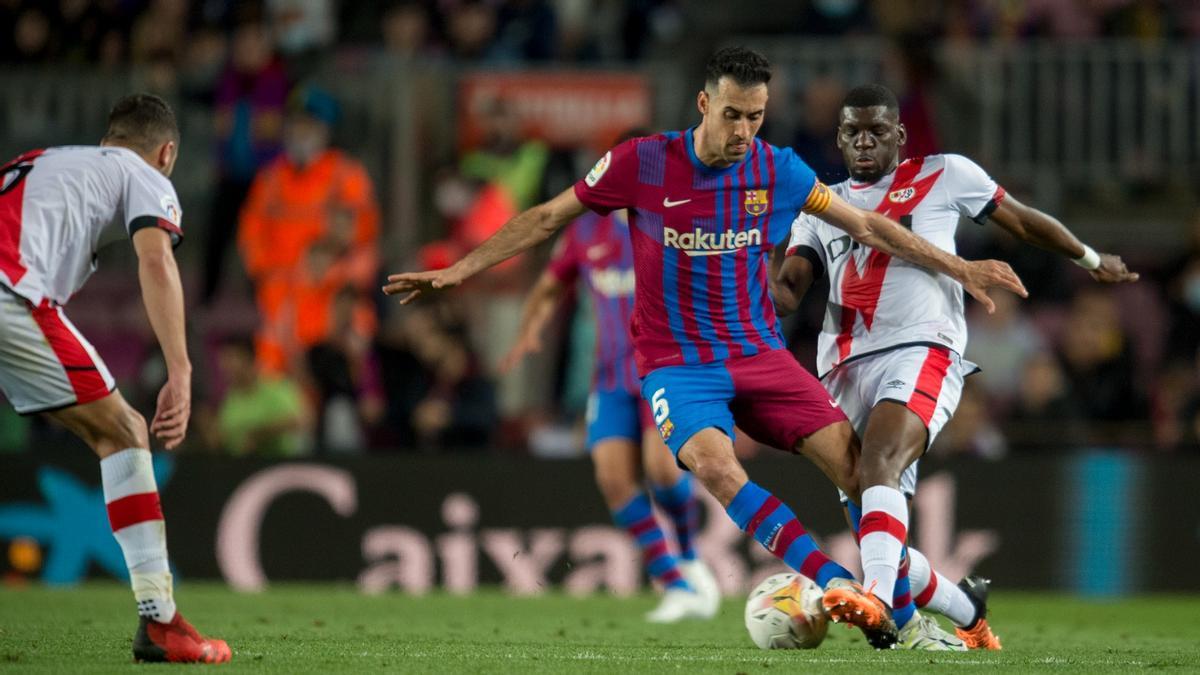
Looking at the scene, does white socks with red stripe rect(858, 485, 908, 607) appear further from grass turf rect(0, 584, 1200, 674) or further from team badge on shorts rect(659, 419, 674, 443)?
team badge on shorts rect(659, 419, 674, 443)

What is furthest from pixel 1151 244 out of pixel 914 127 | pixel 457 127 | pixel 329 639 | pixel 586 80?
pixel 329 639

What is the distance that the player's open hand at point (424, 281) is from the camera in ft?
24.3

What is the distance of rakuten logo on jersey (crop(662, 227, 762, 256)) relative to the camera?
7.93m

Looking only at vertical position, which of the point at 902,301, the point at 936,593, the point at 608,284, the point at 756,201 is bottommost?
the point at 936,593

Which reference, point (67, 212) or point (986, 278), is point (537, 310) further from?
point (67, 212)

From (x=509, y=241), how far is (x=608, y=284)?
11.3 ft

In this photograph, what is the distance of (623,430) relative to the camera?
1108 centimetres

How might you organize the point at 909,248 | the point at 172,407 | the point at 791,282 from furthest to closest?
the point at 791,282 < the point at 909,248 < the point at 172,407

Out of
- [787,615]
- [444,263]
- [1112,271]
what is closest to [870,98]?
[1112,271]

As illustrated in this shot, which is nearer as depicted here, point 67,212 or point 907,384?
point 67,212

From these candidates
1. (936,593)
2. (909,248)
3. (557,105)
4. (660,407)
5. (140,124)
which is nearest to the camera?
(140,124)

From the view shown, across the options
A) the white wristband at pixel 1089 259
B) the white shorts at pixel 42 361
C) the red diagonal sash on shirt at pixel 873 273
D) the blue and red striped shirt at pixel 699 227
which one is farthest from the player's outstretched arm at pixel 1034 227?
the white shorts at pixel 42 361

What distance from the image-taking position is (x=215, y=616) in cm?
1025

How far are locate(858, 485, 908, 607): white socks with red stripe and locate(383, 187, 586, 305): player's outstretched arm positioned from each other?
174 cm
